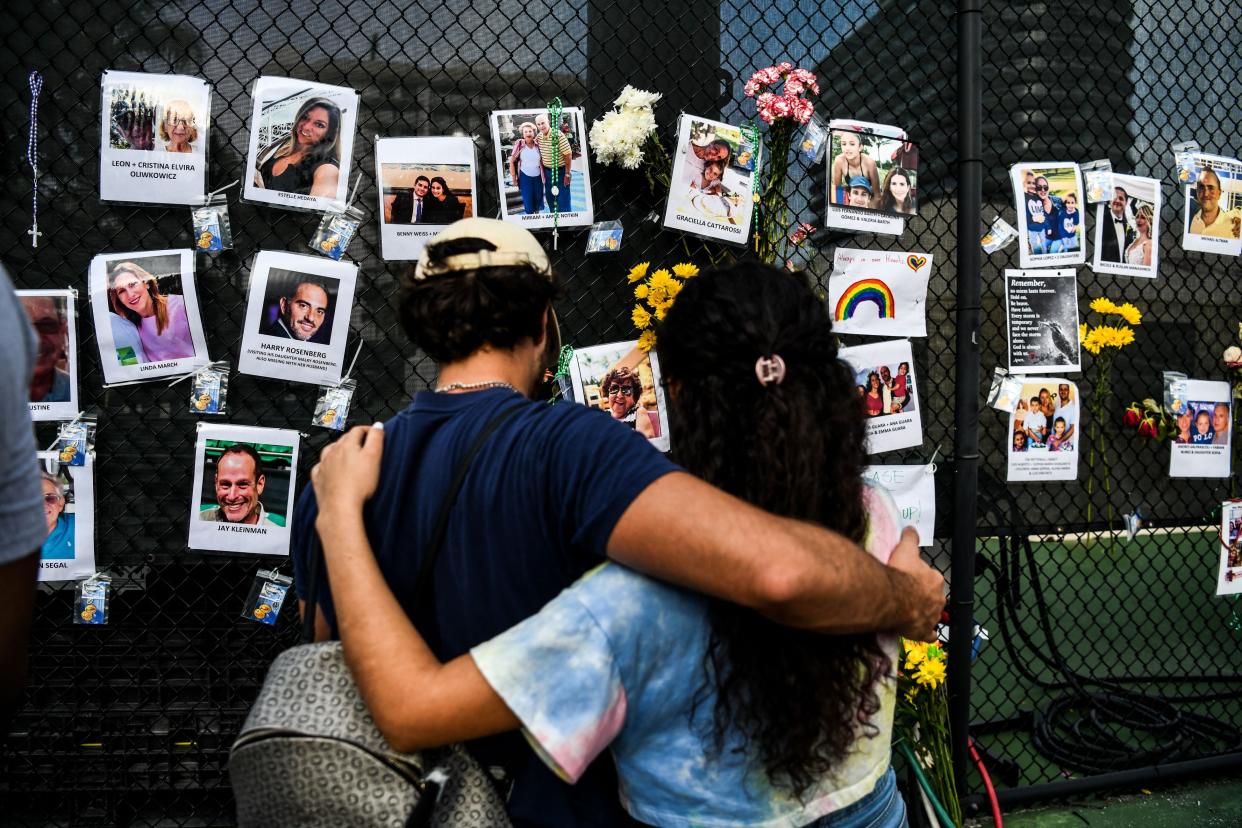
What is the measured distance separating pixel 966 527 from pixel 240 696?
2.39m

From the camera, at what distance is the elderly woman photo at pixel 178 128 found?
225 centimetres

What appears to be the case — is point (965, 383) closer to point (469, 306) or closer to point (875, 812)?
point (875, 812)

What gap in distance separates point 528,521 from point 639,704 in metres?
0.28

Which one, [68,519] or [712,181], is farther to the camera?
[712,181]

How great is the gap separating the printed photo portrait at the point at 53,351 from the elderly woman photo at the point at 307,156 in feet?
2.09

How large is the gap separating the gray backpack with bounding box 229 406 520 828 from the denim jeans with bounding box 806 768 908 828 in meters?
0.53

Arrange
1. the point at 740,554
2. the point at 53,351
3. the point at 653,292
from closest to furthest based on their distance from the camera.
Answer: the point at 740,554, the point at 53,351, the point at 653,292

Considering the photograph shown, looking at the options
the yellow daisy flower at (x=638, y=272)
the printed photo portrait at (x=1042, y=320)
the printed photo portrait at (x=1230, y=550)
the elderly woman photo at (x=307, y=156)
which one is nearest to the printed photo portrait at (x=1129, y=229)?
the printed photo portrait at (x=1042, y=320)

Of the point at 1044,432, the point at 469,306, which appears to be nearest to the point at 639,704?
the point at 469,306

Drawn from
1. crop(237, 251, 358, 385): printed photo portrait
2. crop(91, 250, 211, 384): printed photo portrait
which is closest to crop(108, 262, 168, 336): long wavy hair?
crop(91, 250, 211, 384): printed photo portrait

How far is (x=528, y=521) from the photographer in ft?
3.45

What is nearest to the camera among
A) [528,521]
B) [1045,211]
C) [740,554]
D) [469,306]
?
[740,554]

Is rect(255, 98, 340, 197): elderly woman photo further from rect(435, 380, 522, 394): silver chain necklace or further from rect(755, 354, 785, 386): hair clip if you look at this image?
rect(755, 354, 785, 386): hair clip

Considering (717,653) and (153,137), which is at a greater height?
(153,137)
